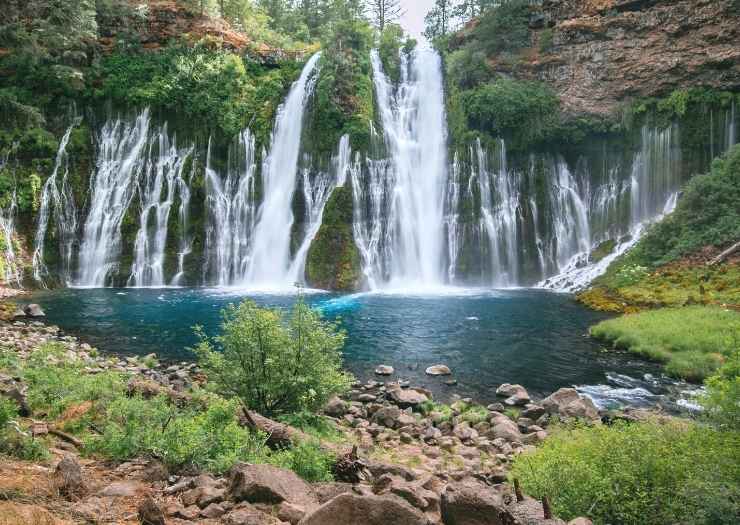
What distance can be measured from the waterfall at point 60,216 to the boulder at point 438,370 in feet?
89.6

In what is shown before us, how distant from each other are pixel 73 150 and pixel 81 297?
13725 mm

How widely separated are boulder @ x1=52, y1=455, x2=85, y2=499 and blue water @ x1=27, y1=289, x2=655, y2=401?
5.42 meters

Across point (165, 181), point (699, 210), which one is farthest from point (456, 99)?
point (165, 181)

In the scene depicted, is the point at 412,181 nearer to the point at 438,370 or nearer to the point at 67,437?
the point at 438,370

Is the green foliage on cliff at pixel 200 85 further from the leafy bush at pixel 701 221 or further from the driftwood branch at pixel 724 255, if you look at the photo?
the driftwood branch at pixel 724 255

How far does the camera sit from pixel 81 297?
86.7 feet

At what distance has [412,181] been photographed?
34.4 meters

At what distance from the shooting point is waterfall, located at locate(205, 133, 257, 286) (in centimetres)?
3309

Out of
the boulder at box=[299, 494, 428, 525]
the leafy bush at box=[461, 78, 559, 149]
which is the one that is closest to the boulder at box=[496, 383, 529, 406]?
the boulder at box=[299, 494, 428, 525]

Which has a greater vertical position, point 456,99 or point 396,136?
point 456,99

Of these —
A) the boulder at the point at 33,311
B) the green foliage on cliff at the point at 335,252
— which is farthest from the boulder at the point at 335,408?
the green foliage on cliff at the point at 335,252

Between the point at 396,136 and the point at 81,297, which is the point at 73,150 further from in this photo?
the point at 396,136

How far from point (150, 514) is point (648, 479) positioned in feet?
15.9

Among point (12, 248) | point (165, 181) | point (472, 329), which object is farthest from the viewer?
point (165, 181)
